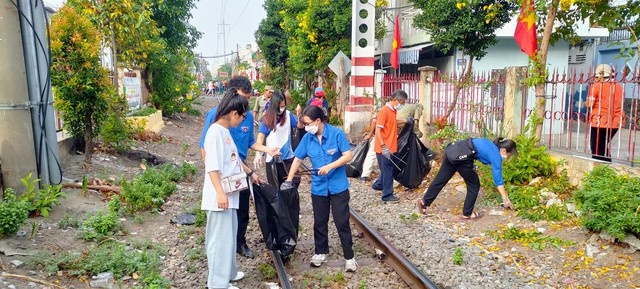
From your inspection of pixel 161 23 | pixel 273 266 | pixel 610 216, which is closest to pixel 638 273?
pixel 610 216

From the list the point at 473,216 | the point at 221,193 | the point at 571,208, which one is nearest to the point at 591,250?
the point at 571,208

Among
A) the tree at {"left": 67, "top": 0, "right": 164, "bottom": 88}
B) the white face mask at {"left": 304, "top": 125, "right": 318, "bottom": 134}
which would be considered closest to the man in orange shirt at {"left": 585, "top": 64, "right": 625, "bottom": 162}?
the white face mask at {"left": 304, "top": 125, "right": 318, "bottom": 134}

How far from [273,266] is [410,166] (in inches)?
157

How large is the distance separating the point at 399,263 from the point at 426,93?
7.45 metres

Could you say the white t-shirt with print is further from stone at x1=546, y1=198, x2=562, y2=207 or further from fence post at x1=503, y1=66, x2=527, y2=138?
fence post at x1=503, y1=66, x2=527, y2=138

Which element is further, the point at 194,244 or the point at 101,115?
the point at 101,115

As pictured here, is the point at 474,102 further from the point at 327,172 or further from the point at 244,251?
the point at 244,251

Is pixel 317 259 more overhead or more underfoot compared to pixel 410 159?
more underfoot

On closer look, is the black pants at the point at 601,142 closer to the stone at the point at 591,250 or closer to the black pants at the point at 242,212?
the stone at the point at 591,250

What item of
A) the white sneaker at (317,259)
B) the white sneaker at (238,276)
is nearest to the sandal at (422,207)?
the white sneaker at (317,259)

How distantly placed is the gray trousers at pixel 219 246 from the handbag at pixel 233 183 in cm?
19

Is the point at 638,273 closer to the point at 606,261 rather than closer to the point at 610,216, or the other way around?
the point at 606,261

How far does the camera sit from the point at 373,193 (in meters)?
9.19

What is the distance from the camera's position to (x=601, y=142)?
729 centimetres
